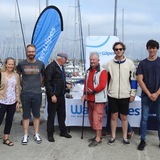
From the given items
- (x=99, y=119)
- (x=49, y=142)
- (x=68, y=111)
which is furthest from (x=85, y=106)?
(x=49, y=142)

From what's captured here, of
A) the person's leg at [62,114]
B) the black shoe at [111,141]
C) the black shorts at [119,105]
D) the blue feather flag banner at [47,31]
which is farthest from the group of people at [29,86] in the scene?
the blue feather flag banner at [47,31]

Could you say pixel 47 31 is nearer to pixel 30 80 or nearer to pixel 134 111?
pixel 30 80

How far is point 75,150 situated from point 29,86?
1.39m

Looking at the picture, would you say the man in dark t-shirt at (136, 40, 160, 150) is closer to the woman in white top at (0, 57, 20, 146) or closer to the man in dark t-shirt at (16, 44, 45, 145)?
the man in dark t-shirt at (16, 44, 45, 145)

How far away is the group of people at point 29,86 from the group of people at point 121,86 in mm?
576

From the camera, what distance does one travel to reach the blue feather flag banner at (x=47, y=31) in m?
6.10

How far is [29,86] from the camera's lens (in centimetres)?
468

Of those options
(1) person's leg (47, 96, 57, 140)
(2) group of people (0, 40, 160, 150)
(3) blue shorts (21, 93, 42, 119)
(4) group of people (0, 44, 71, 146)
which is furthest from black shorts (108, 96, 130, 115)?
(3) blue shorts (21, 93, 42, 119)

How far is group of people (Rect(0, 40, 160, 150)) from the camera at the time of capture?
14.6ft

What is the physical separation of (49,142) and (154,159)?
1922 millimetres

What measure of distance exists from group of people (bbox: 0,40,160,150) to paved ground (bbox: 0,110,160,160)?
14 centimetres

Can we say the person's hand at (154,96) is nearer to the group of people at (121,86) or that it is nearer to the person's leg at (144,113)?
the group of people at (121,86)

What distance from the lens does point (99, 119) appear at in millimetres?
4770

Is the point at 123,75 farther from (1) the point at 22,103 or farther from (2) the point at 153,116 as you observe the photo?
(1) the point at 22,103
